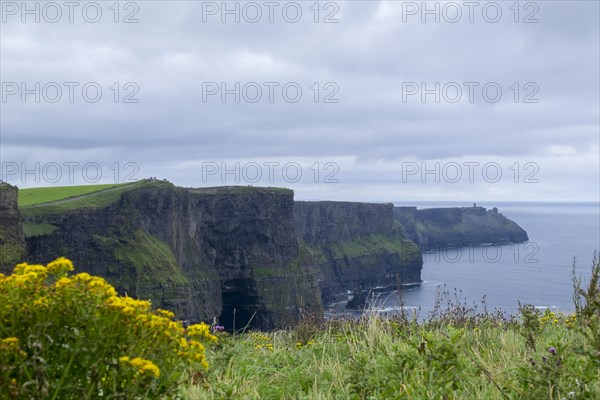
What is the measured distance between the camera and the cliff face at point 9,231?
232ft

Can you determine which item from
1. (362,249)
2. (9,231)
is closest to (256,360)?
(9,231)

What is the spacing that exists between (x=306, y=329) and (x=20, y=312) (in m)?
7.91

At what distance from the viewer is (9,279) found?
4.75 meters

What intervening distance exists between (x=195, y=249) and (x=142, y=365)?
116 metres

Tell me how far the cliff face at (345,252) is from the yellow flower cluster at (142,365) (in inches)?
6631

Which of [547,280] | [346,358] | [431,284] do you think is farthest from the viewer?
[431,284]

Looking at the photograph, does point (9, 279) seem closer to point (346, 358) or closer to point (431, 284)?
point (346, 358)

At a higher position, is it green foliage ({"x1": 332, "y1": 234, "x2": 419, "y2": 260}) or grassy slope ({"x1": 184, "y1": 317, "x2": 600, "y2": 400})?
grassy slope ({"x1": 184, "y1": 317, "x2": 600, "y2": 400})

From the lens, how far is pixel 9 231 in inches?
2864

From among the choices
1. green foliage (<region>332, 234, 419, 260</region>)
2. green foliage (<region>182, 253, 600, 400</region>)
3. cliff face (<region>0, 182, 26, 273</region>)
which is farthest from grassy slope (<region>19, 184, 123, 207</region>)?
green foliage (<region>182, 253, 600, 400</region>)

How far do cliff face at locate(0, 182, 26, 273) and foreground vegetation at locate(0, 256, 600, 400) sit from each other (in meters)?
68.2

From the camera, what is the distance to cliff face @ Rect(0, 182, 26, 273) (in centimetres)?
7081

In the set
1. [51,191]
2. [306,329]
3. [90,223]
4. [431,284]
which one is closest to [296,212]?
[431,284]

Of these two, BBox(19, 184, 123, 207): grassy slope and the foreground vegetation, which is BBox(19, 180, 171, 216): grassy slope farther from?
the foreground vegetation
